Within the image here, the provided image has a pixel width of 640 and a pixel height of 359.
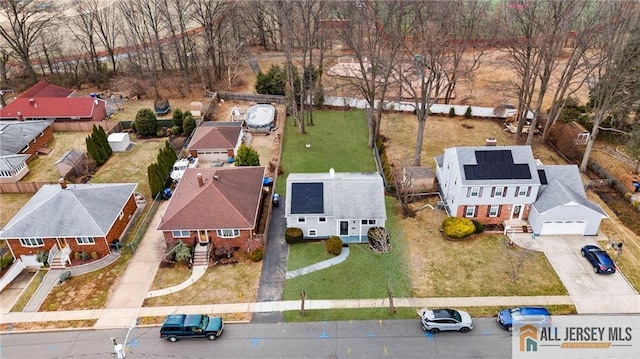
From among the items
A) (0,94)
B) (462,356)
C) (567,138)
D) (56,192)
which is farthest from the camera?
(0,94)

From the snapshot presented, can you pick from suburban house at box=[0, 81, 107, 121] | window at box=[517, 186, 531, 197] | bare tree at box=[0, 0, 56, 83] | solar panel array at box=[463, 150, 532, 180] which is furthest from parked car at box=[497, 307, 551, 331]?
bare tree at box=[0, 0, 56, 83]

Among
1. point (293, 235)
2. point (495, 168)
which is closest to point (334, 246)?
point (293, 235)

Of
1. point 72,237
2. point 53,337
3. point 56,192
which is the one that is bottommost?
point 53,337

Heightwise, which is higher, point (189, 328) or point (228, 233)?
point (228, 233)

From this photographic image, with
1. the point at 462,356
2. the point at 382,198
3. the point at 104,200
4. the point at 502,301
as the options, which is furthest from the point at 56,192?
the point at 502,301

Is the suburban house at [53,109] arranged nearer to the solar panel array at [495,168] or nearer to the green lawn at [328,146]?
the green lawn at [328,146]

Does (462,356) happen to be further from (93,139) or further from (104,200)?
(93,139)

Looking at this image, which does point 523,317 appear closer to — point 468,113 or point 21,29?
point 468,113
